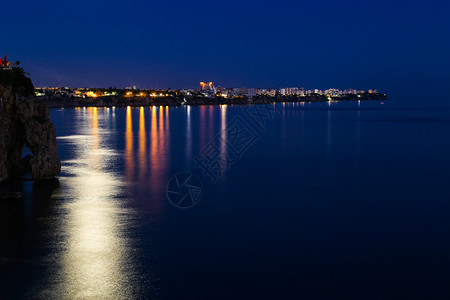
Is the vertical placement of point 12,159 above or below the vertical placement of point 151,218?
above

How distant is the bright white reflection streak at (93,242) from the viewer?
37.1 ft

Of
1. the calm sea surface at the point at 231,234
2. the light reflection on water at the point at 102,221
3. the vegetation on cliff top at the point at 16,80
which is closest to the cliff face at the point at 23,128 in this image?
the vegetation on cliff top at the point at 16,80

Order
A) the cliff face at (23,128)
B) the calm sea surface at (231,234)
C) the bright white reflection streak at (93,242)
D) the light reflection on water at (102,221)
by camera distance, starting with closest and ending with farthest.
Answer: the bright white reflection streak at (93,242) → the light reflection on water at (102,221) → the calm sea surface at (231,234) → the cliff face at (23,128)

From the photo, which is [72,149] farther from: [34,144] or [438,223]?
[438,223]

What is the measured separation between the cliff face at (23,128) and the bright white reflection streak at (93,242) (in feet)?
5.41

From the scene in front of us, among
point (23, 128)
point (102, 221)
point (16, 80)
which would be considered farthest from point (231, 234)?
point (16, 80)

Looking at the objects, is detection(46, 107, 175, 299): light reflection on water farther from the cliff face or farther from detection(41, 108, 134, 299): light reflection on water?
the cliff face

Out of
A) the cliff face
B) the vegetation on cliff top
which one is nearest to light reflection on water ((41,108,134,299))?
the cliff face

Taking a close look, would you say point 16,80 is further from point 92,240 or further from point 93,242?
point 93,242

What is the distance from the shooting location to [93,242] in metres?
14.5

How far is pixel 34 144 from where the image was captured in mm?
23891

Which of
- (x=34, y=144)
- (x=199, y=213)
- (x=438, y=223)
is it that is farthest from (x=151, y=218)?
(x=438, y=223)

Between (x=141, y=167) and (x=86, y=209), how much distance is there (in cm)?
1191

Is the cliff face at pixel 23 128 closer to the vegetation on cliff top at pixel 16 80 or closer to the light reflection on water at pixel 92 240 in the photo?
the vegetation on cliff top at pixel 16 80
